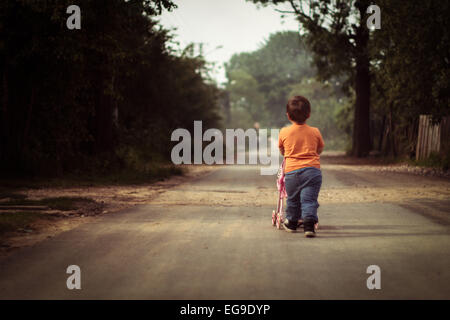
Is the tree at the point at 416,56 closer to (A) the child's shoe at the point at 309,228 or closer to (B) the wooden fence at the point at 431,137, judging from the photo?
(B) the wooden fence at the point at 431,137

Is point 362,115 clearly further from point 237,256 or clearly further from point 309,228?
point 237,256

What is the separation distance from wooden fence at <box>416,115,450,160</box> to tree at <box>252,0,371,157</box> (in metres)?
7.98

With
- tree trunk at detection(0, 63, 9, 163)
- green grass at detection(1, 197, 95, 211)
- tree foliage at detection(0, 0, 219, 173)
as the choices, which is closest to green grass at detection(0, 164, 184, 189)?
tree foliage at detection(0, 0, 219, 173)

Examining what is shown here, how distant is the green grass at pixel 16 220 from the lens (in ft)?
26.3

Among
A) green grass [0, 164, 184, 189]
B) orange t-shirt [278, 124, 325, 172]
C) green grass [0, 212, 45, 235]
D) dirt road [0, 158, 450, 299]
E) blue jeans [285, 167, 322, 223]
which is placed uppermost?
orange t-shirt [278, 124, 325, 172]

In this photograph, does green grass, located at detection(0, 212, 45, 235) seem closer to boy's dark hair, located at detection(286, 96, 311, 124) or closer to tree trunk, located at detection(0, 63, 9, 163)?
boy's dark hair, located at detection(286, 96, 311, 124)

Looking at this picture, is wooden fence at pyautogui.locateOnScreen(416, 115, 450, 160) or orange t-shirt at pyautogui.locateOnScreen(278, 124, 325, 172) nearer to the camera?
orange t-shirt at pyautogui.locateOnScreen(278, 124, 325, 172)

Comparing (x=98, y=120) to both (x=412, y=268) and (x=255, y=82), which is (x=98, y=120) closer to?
(x=412, y=268)

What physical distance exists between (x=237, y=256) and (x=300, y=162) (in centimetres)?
199

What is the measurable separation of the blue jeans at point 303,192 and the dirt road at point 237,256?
0.31 m

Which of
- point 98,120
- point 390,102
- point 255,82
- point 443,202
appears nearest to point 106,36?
point 98,120

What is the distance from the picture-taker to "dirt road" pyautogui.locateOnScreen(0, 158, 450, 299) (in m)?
4.86

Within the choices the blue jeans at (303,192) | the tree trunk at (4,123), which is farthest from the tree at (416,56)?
the blue jeans at (303,192)

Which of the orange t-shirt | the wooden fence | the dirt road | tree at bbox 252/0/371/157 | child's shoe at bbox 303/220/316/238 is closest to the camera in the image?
the dirt road
